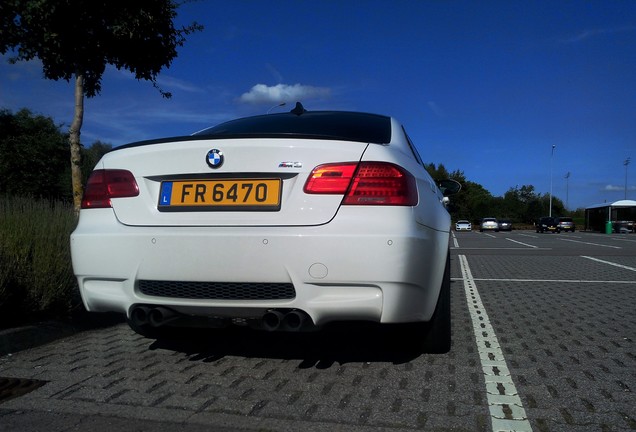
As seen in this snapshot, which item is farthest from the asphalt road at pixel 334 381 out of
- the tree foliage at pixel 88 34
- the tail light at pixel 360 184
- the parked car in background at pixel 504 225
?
the parked car in background at pixel 504 225

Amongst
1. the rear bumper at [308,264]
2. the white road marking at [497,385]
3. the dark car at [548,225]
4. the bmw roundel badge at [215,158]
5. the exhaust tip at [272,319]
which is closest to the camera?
the white road marking at [497,385]

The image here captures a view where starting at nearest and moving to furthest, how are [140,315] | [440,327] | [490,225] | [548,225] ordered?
1. [140,315]
2. [440,327]
3. [548,225]
4. [490,225]

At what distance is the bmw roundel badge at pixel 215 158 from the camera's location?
2904mm

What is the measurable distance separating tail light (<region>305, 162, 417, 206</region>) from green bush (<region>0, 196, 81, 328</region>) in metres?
2.65

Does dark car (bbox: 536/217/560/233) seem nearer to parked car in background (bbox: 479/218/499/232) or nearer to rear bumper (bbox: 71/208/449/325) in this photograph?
parked car in background (bbox: 479/218/499/232)

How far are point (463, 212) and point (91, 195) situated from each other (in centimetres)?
8235

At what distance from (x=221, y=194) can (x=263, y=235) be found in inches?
13.7

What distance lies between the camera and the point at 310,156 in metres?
2.81

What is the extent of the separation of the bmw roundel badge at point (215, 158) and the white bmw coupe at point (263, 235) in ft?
0.04

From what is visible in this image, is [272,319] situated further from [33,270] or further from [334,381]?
[33,270]

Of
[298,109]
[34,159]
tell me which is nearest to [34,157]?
[34,159]

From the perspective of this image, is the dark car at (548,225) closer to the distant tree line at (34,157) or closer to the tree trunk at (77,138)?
the distant tree line at (34,157)

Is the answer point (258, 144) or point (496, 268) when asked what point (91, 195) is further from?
point (496, 268)

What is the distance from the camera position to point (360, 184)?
9.09ft
